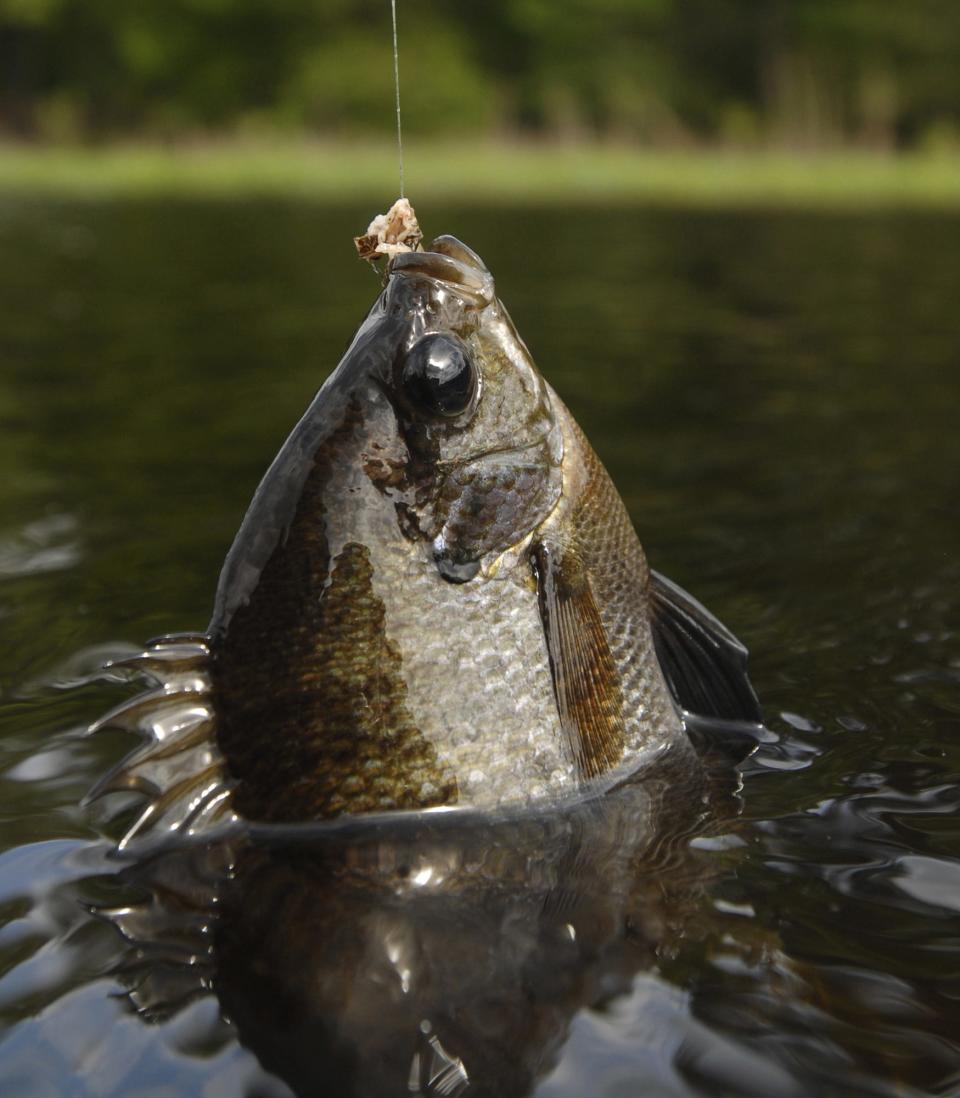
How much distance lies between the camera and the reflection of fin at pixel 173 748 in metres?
3.08

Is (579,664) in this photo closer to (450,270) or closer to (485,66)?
(450,270)

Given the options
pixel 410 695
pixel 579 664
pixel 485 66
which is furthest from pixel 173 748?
pixel 485 66

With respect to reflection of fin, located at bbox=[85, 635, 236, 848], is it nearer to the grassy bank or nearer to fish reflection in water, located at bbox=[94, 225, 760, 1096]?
fish reflection in water, located at bbox=[94, 225, 760, 1096]

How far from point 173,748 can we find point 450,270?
120 cm

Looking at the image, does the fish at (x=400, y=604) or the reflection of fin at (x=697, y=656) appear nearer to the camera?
the fish at (x=400, y=604)

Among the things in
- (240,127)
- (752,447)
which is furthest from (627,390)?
(240,127)

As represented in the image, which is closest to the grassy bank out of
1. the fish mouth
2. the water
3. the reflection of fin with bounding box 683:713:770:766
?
the water

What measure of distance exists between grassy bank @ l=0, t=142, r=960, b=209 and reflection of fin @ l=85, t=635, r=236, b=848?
2064 cm

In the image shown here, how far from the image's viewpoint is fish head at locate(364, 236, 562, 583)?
3098 mm

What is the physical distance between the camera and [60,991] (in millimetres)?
2824

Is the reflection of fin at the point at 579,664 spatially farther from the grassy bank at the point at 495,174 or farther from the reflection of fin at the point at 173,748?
the grassy bank at the point at 495,174

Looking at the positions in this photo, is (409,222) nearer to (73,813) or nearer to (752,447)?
(73,813)

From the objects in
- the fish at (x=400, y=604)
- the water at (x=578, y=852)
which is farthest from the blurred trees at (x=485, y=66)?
the fish at (x=400, y=604)

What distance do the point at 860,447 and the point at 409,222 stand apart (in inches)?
182
